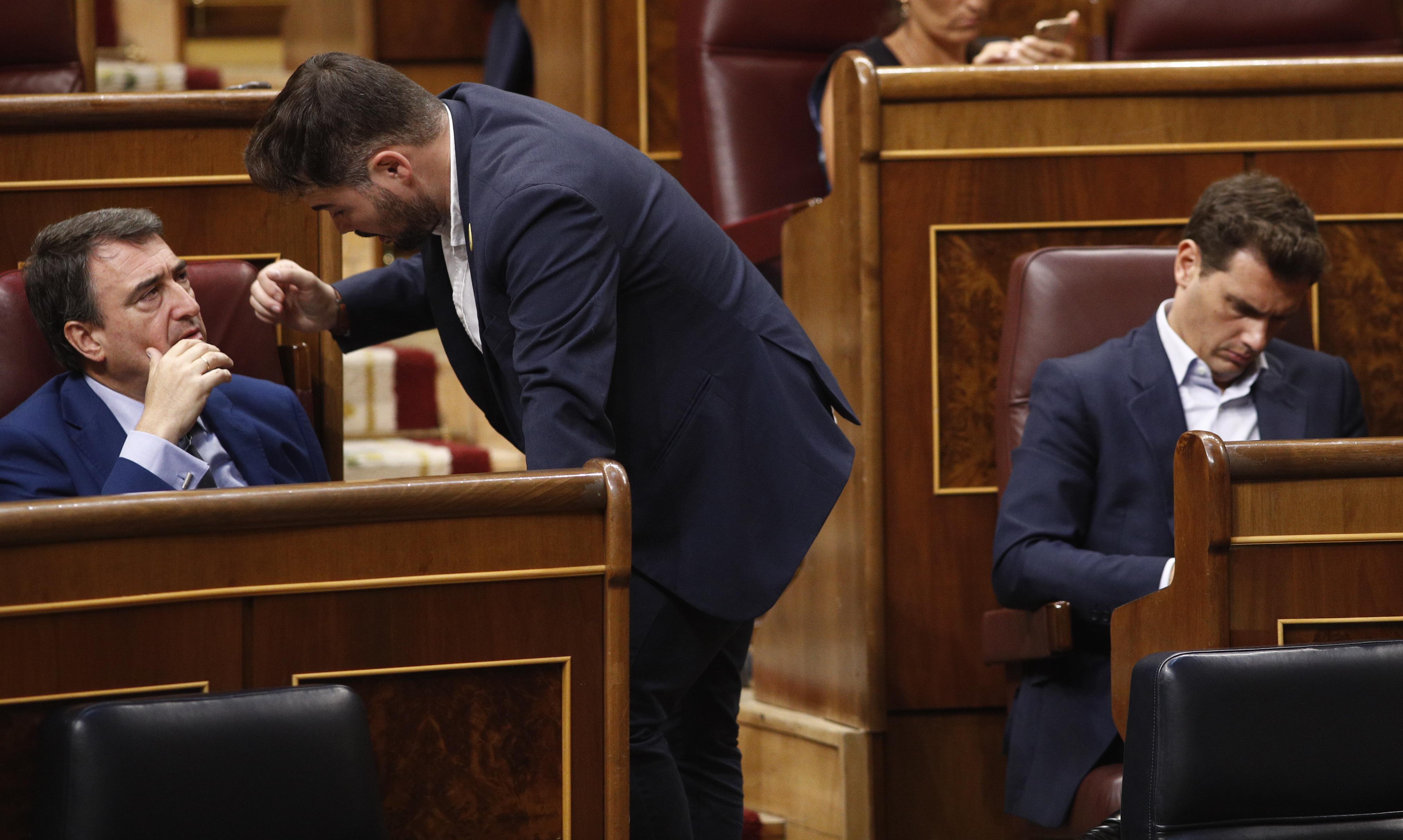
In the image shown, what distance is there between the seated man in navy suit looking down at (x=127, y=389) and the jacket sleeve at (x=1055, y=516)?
0.65m

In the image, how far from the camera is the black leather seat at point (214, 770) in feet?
2.86

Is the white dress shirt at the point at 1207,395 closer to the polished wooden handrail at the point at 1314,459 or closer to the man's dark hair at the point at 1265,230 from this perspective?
the man's dark hair at the point at 1265,230

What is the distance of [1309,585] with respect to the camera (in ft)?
3.69

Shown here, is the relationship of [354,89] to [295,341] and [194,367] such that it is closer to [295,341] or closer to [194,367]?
[194,367]

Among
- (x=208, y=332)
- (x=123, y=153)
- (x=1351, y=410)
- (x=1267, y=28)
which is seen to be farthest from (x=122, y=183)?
(x=1267, y=28)

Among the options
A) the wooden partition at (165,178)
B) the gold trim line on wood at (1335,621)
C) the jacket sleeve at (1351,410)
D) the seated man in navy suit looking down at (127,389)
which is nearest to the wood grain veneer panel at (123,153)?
the wooden partition at (165,178)

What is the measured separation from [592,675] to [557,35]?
5.42 feet

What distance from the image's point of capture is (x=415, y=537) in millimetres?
992

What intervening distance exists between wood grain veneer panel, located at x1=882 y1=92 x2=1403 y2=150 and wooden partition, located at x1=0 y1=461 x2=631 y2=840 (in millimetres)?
746

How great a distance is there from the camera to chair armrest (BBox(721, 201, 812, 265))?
1.85 metres

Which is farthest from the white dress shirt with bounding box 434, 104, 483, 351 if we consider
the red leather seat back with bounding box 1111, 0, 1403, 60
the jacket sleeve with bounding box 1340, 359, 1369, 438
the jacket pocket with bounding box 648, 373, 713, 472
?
→ the red leather seat back with bounding box 1111, 0, 1403, 60

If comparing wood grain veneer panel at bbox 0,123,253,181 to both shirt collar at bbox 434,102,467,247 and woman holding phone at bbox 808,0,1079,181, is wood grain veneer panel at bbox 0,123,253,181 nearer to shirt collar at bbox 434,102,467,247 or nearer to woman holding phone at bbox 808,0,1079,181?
shirt collar at bbox 434,102,467,247

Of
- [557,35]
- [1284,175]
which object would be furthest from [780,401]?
[557,35]

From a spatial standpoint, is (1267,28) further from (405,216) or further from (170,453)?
(170,453)
